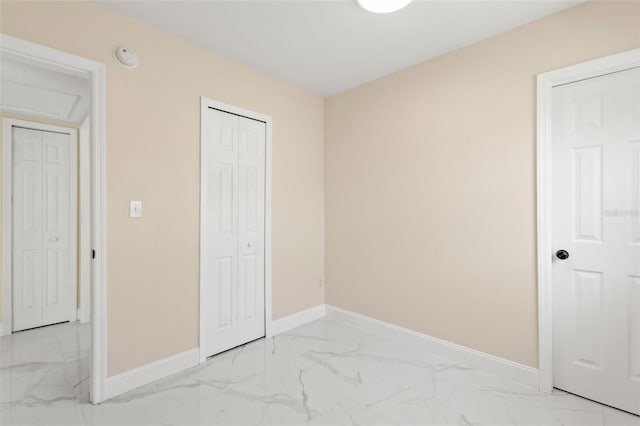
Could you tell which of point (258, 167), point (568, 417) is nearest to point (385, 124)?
point (258, 167)

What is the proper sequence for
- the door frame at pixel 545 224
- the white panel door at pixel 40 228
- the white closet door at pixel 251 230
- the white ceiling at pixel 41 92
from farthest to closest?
1. the white panel door at pixel 40 228
2. the white closet door at pixel 251 230
3. the white ceiling at pixel 41 92
4. the door frame at pixel 545 224

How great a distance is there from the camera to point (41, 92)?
271cm

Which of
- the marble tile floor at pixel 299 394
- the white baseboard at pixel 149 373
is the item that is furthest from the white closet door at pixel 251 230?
the white baseboard at pixel 149 373

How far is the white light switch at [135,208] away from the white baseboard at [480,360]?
7.48ft

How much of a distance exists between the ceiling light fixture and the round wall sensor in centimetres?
150

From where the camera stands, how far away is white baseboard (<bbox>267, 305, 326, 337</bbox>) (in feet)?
9.80

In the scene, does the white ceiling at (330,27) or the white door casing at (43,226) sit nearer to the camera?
the white ceiling at (330,27)

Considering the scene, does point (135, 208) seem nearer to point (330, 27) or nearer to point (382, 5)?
point (330, 27)

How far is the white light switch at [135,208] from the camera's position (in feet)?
6.78

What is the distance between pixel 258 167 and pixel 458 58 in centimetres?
190

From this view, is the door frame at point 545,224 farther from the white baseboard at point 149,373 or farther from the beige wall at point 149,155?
the white baseboard at point 149,373

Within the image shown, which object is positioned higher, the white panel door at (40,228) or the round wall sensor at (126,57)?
the round wall sensor at (126,57)

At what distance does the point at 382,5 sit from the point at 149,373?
2.85m

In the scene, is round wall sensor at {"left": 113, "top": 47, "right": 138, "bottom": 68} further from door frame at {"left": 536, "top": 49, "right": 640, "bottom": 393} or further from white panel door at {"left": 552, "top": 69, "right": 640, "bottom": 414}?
white panel door at {"left": 552, "top": 69, "right": 640, "bottom": 414}
